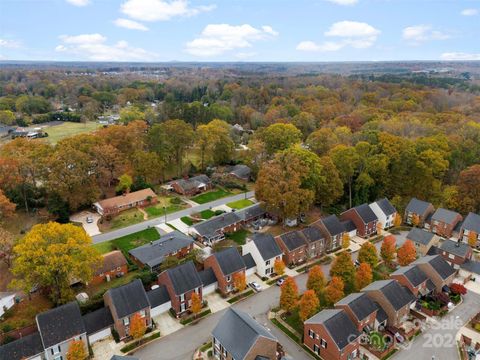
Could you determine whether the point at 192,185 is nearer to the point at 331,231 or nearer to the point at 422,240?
the point at 331,231

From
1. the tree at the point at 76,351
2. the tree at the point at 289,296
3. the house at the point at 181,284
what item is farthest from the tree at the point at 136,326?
the tree at the point at 289,296

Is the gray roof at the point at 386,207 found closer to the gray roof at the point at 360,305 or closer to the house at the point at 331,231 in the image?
the house at the point at 331,231

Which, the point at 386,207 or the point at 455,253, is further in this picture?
the point at 386,207

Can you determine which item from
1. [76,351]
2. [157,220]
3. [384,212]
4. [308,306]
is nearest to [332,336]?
[308,306]

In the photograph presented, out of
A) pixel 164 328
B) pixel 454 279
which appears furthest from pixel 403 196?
pixel 164 328

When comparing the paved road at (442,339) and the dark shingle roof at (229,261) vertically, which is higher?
the dark shingle roof at (229,261)

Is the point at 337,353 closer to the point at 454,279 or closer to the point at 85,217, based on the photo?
the point at 454,279
